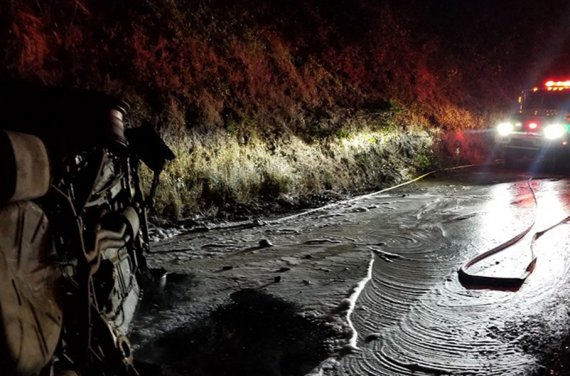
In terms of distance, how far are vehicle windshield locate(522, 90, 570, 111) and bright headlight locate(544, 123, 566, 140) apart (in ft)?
2.52

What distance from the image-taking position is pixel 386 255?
6.48 metres

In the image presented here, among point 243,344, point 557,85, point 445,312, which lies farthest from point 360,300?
point 557,85

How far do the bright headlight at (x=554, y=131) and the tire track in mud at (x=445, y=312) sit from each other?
769 cm

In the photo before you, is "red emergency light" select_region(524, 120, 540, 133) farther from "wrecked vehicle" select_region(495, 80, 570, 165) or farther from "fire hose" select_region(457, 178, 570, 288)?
"fire hose" select_region(457, 178, 570, 288)

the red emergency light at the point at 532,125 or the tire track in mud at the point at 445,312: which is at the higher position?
the red emergency light at the point at 532,125

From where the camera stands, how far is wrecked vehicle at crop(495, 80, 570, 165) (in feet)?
44.7

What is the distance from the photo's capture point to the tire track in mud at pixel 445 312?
3.65 meters

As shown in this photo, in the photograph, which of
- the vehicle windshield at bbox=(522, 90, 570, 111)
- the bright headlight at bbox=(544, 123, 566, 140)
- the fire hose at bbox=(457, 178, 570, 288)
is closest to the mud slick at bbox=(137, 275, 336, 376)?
the fire hose at bbox=(457, 178, 570, 288)

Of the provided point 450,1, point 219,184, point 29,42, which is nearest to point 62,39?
point 29,42

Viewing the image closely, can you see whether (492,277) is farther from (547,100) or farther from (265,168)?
(547,100)

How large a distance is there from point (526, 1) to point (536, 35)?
7.11 feet

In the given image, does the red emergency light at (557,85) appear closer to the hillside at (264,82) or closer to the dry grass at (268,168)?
the hillside at (264,82)

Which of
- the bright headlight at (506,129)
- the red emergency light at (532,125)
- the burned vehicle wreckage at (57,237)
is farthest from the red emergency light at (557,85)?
the burned vehicle wreckage at (57,237)

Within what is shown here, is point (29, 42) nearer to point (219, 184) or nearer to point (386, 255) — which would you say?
point (219, 184)
